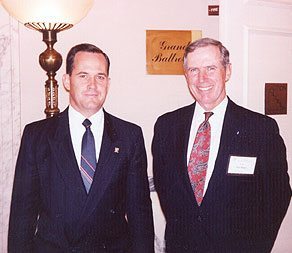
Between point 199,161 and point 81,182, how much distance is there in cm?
55

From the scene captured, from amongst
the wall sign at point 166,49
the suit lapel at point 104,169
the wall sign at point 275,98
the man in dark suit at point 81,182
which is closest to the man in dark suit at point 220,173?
the man in dark suit at point 81,182

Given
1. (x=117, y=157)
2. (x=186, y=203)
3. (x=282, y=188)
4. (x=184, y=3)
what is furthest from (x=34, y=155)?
(x=184, y=3)

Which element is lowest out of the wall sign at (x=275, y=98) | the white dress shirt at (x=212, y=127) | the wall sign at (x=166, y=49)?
the white dress shirt at (x=212, y=127)

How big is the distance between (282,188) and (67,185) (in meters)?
1.01

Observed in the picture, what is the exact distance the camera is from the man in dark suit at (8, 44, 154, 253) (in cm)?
185

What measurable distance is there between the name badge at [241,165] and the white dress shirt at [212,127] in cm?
8

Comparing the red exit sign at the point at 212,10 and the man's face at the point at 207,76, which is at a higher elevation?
the red exit sign at the point at 212,10

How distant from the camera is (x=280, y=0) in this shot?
2.55m

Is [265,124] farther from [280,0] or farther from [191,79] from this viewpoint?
[280,0]

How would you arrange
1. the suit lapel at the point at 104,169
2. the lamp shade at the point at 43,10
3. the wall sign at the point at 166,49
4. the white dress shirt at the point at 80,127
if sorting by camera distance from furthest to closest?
the wall sign at the point at 166,49 → the lamp shade at the point at 43,10 → the white dress shirt at the point at 80,127 → the suit lapel at the point at 104,169

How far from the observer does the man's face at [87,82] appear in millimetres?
1908

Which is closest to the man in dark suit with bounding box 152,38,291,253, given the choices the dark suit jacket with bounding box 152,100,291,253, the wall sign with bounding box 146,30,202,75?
the dark suit jacket with bounding box 152,100,291,253

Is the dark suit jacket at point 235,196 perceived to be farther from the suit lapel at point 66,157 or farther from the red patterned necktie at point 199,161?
the suit lapel at point 66,157

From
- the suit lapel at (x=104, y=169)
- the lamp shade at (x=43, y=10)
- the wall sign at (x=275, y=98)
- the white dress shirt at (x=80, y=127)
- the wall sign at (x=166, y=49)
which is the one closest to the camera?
the suit lapel at (x=104, y=169)
